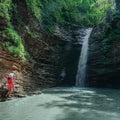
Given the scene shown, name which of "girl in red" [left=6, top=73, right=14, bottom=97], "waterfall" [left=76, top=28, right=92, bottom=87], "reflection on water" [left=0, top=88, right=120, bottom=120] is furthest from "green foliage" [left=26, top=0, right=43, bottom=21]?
"reflection on water" [left=0, top=88, right=120, bottom=120]

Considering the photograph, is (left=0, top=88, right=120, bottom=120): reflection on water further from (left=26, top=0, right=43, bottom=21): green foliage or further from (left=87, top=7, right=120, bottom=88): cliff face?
(left=26, top=0, right=43, bottom=21): green foliage

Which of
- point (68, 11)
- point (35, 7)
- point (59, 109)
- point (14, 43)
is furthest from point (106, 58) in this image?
point (59, 109)

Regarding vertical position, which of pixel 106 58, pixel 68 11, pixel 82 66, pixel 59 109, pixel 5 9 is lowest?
pixel 59 109

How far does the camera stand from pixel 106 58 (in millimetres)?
23125

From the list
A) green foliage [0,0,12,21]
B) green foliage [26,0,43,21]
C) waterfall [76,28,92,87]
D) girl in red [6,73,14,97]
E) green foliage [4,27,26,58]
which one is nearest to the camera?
girl in red [6,73,14,97]

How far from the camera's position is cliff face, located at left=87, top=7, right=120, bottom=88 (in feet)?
74.4

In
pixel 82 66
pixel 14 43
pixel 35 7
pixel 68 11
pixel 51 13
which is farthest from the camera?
pixel 68 11

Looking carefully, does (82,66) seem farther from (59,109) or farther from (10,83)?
(59,109)

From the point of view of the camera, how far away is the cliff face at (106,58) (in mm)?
22672

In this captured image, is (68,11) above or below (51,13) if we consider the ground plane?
above

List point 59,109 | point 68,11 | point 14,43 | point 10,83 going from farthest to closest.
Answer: point 68,11, point 14,43, point 10,83, point 59,109

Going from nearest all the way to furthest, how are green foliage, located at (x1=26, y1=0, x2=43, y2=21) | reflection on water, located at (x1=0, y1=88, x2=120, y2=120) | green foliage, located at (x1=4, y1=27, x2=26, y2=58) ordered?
reflection on water, located at (x1=0, y1=88, x2=120, y2=120), green foliage, located at (x1=4, y1=27, x2=26, y2=58), green foliage, located at (x1=26, y1=0, x2=43, y2=21)

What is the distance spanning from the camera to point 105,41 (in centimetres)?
2353

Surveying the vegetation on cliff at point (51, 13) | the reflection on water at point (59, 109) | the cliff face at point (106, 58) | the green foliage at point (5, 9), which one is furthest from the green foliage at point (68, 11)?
the reflection on water at point (59, 109)
